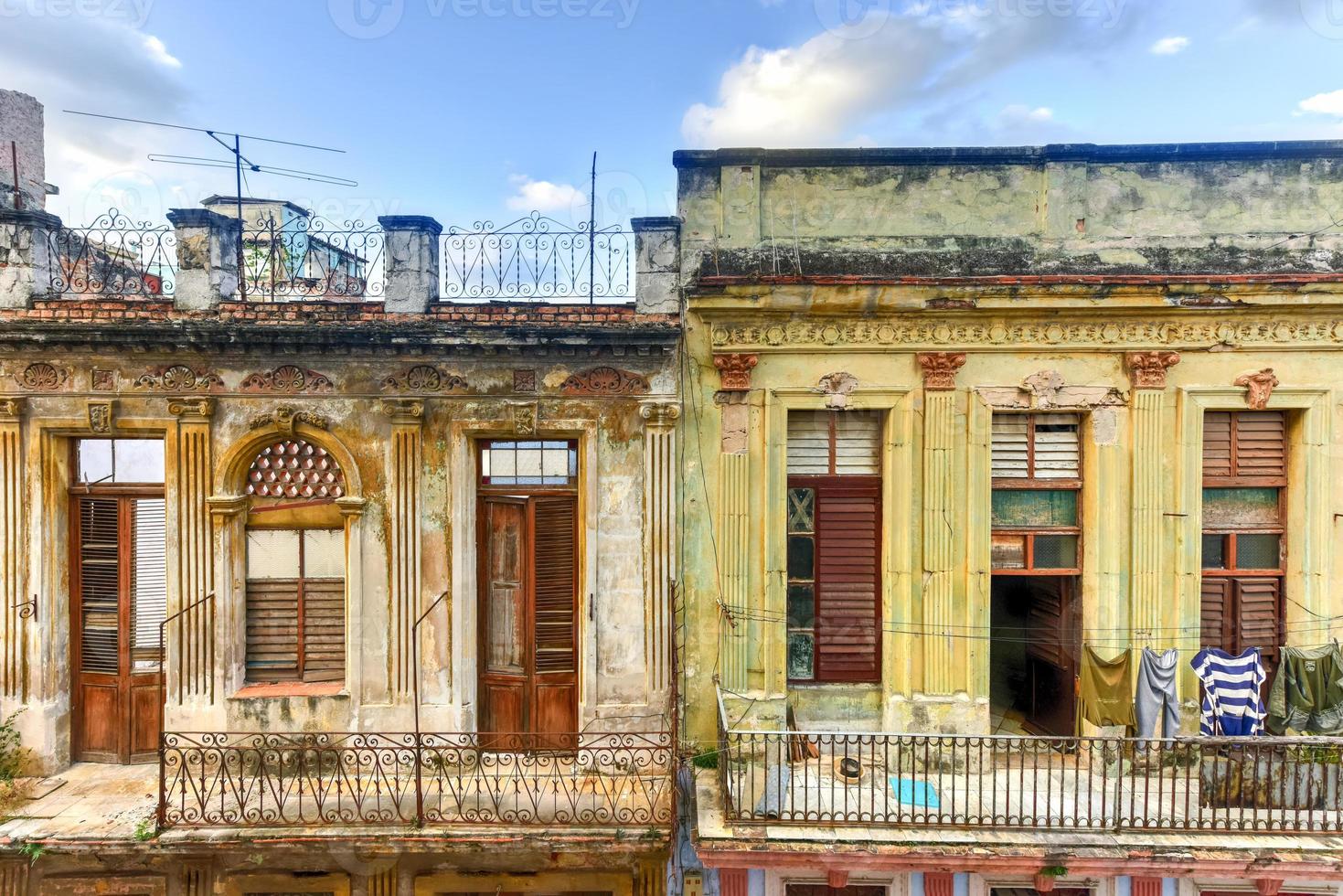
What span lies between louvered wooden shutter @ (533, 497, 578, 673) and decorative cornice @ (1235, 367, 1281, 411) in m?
7.42

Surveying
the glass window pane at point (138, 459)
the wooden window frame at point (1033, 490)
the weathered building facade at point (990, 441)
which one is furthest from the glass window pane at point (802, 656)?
the glass window pane at point (138, 459)

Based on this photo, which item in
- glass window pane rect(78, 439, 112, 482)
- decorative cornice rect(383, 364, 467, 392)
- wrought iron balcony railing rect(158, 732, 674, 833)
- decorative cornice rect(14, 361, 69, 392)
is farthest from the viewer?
glass window pane rect(78, 439, 112, 482)

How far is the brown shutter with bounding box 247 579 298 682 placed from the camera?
26.0ft

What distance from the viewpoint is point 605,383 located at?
774 centimetres

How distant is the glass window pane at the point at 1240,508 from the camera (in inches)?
315

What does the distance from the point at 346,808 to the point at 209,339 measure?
4978 millimetres

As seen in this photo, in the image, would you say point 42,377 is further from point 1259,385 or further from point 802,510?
point 1259,385

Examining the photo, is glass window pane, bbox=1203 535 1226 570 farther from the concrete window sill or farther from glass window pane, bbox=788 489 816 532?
the concrete window sill

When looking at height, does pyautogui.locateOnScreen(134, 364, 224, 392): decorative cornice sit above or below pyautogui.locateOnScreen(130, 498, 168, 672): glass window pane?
above

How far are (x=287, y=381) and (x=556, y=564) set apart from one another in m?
3.51

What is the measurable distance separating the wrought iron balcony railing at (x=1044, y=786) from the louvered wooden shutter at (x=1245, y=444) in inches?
112

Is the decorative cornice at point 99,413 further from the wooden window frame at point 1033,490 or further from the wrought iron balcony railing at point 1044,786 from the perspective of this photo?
the wooden window frame at point 1033,490

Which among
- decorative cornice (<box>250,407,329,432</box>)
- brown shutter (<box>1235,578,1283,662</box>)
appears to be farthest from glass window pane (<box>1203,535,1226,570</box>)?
decorative cornice (<box>250,407,329,432</box>)

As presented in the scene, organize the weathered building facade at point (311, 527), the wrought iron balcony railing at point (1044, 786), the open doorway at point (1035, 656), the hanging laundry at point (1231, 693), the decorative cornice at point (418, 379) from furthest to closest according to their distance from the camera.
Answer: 1. the open doorway at point (1035, 656)
2. the decorative cornice at point (418, 379)
3. the weathered building facade at point (311, 527)
4. the hanging laundry at point (1231, 693)
5. the wrought iron balcony railing at point (1044, 786)
